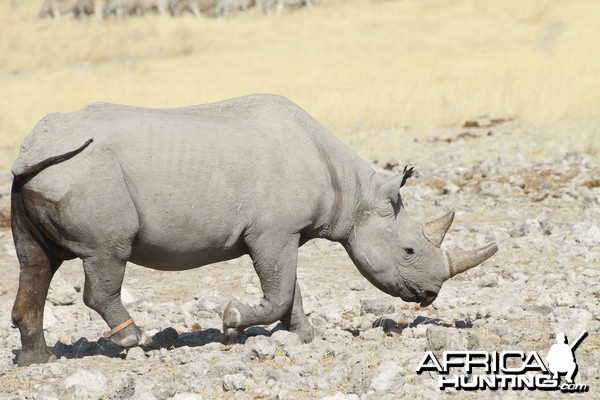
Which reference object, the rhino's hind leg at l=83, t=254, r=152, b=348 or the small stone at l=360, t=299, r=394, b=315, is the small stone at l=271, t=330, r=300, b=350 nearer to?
the rhino's hind leg at l=83, t=254, r=152, b=348

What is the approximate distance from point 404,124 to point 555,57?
5312mm

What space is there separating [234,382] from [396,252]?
2.31 m

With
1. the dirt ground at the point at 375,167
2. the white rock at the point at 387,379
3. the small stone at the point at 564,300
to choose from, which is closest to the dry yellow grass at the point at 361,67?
the dirt ground at the point at 375,167

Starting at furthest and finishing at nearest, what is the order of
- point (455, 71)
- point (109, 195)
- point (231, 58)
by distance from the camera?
point (231, 58) < point (455, 71) < point (109, 195)

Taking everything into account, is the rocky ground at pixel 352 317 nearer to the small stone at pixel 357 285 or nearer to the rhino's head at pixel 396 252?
the small stone at pixel 357 285

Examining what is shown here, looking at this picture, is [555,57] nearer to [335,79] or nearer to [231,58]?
[335,79]

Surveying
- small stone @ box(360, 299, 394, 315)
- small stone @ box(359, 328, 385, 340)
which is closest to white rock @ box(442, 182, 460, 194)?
small stone @ box(360, 299, 394, 315)

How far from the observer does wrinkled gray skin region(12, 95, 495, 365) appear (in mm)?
7430

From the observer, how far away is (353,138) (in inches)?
806

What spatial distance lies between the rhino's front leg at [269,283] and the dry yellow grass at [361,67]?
1101 centimetres

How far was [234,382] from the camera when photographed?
680cm

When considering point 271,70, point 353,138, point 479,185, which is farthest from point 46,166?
point 271,70

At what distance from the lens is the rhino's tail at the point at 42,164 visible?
738cm

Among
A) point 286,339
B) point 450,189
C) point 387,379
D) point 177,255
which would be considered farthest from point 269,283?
point 450,189
